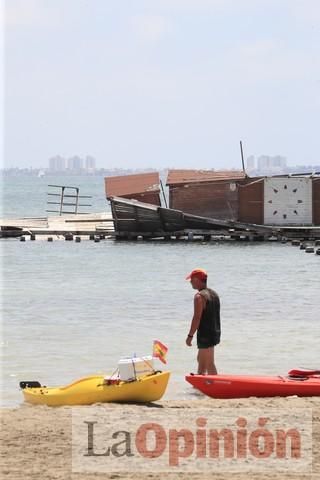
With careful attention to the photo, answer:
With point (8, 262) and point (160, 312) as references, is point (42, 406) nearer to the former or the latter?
point (160, 312)

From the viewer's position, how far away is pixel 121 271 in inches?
1623

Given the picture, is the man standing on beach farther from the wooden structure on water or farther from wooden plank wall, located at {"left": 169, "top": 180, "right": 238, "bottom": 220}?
the wooden structure on water

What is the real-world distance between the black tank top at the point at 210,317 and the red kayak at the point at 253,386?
0.51 m

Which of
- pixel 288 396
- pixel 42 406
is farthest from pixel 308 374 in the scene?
pixel 42 406

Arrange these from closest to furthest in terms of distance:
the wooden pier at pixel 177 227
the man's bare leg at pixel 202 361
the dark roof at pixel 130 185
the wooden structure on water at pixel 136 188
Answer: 1. the man's bare leg at pixel 202 361
2. the wooden pier at pixel 177 227
3. the wooden structure on water at pixel 136 188
4. the dark roof at pixel 130 185

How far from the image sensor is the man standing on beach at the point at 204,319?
1364cm

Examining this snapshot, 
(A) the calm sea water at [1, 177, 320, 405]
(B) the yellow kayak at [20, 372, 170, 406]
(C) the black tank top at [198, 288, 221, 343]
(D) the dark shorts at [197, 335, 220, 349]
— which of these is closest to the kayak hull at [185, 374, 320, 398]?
(D) the dark shorts at [197, 335, 220, 349]

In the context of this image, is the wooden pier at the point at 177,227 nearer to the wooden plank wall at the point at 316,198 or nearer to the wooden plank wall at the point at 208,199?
the wooden plank wall at the point at 208,199

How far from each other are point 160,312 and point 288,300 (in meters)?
4.75

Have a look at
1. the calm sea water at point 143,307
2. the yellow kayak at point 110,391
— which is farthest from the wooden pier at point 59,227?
the yellow kayak at point 110,391

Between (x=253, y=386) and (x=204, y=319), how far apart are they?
3.28ft

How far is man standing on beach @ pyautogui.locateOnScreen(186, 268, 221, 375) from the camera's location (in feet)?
44.8

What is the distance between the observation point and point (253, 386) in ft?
44.9

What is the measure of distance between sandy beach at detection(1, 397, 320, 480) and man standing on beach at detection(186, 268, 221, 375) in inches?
21.9
